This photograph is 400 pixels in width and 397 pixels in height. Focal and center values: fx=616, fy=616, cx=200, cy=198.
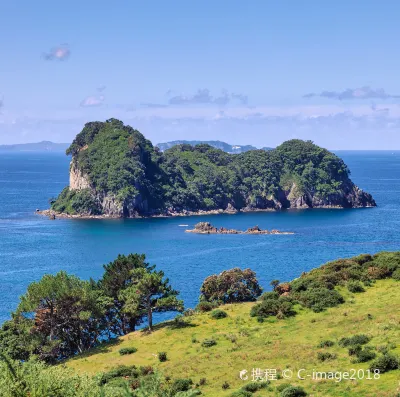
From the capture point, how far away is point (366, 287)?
221 feet

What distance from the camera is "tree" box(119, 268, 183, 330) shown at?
64500mm

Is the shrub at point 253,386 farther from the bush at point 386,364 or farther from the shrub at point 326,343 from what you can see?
the shrub at point 326,343

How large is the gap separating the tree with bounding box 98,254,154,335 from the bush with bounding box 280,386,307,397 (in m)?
32.3

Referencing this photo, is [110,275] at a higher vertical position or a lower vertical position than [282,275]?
higher

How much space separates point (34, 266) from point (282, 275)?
52.1 m

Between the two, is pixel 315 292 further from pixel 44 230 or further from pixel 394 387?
pixel 44 230

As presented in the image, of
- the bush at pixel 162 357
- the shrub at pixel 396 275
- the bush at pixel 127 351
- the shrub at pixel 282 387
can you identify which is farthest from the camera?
the shrub at pixel 396 275

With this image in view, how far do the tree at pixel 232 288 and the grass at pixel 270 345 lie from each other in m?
4.81

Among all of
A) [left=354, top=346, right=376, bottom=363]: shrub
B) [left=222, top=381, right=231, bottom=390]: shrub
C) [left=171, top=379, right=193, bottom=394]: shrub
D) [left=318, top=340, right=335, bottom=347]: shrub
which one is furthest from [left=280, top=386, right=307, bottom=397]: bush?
[left=318, top=340, right=335, bottom=347]: shrub

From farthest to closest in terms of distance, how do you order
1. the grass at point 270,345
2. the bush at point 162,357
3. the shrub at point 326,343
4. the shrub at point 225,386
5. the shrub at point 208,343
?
1. the shrub at point 208,343
2. the bush at point 162,357
3. the shrub at point 326,343
4. the shrub at point 225,386
5. the grass at point 270,345

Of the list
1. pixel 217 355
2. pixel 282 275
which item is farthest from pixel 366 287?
pixel 282 275

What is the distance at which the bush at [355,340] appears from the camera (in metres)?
47.3

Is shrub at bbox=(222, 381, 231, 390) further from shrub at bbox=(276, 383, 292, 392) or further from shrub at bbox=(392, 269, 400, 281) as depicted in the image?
shrub at bbox=(392, 269, 400, 281)

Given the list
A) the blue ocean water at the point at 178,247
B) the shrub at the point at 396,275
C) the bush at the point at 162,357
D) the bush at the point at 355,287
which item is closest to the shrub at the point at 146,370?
the bush at the point at 162,357
